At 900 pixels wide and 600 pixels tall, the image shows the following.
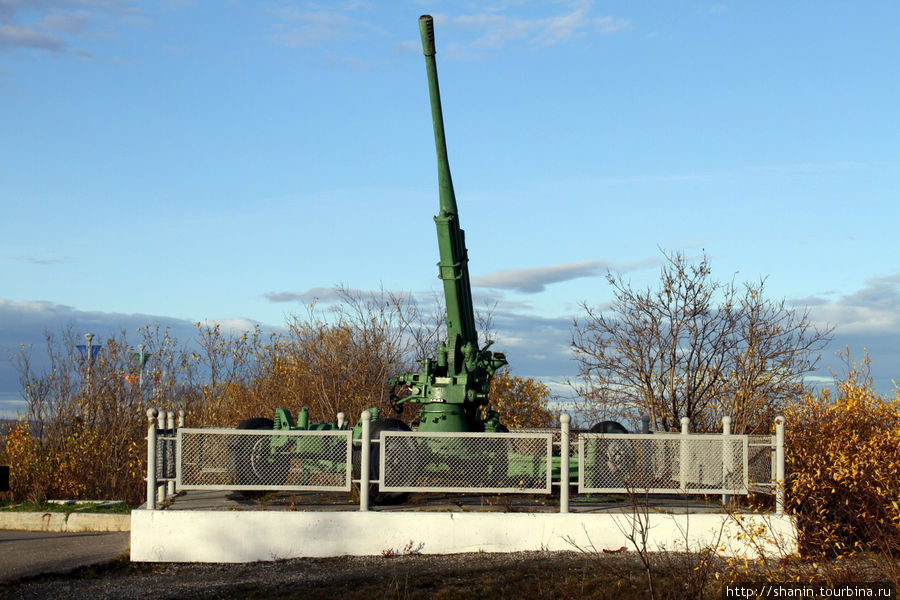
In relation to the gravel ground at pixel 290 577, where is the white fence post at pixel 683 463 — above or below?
above

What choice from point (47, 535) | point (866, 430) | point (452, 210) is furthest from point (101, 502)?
point (866, 430)

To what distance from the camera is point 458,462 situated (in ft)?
39.1

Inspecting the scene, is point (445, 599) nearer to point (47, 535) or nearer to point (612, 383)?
point (47, 535)

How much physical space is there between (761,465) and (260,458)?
6.65 metres

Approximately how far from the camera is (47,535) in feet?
44.7

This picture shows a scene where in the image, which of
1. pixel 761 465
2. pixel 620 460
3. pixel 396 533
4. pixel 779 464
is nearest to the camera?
pixel 396 533

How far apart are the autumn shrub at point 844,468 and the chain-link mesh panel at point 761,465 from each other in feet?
0.90

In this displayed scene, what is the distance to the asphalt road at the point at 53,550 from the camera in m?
10.9

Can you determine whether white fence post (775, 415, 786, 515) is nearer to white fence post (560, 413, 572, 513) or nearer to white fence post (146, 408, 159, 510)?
white fence post (560, 413, 572, 513)

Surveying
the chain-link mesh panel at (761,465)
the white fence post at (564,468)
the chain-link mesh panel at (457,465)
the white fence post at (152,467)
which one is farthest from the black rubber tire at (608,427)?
the white fence post at (152,467)

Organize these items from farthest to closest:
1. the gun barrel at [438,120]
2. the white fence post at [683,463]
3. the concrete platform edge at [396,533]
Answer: the gun barrel at [438,120] → the white fence post at [683,463] → the concrete platform edge at [396,533]

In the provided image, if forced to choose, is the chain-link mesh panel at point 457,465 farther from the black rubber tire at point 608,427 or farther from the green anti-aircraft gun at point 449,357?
the black rubber tire at point 608,427

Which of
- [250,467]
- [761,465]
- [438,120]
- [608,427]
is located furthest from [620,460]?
[438,120]

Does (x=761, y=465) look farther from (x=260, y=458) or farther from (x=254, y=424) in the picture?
(x=254, y=424)
